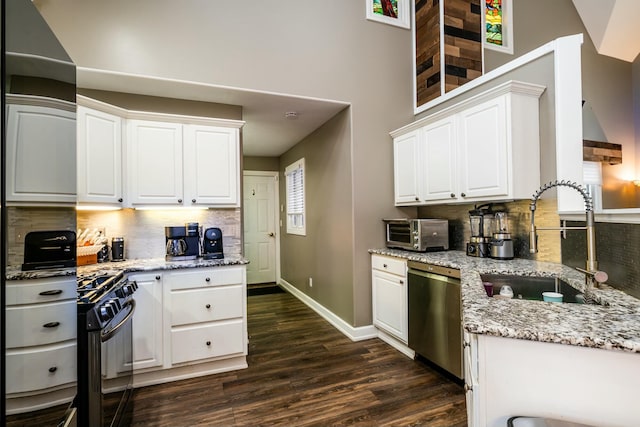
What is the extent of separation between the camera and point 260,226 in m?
6.07

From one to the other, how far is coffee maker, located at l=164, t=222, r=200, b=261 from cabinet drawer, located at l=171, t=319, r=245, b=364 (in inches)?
25.7

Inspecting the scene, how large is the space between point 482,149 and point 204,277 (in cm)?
254

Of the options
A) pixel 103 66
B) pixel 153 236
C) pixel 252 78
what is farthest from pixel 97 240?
pixel 252 78

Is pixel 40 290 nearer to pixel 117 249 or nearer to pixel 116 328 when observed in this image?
pixel 116 328

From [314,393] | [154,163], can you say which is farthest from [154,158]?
[314,393]

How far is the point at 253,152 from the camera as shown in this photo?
5.75 m

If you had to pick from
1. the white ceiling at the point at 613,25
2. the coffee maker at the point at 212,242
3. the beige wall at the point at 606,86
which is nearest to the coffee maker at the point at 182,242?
the coffee maker at the point at 212,242

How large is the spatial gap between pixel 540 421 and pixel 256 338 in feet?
9.69

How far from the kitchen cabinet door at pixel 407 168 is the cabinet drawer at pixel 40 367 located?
2.93 m

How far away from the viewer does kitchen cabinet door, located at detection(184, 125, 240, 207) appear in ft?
9.75

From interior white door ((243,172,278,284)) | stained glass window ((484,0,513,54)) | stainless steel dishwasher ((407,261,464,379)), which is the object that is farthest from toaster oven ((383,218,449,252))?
interior white door ((243,172,278,284))

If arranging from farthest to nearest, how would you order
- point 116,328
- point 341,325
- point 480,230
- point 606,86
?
point 606,86 < point 341,325 < point 480,230 < point 116,328

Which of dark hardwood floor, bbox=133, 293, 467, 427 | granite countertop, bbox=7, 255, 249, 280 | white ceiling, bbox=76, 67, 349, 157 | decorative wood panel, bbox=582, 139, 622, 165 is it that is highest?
white ceiling, bbox=76, 67, 349, 157

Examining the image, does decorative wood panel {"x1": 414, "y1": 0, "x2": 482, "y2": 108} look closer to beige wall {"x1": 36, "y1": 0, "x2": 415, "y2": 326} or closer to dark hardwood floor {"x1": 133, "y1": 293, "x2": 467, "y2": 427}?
beige wall {"x1": 36, "y1": 0, "x2": 415, "y2": 326}
